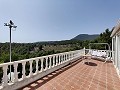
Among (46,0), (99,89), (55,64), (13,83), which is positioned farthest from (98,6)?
(13,83)

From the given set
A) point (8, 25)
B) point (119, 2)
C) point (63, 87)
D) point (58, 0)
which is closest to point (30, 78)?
point (63, 87)

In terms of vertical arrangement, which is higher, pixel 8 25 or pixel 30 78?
pixel 8 25

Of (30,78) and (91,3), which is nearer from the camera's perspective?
(30,78)

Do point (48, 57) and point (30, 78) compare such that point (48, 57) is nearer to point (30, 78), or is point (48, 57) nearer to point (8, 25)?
point (30, 78)

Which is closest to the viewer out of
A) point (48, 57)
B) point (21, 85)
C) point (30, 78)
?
point (21, 85)

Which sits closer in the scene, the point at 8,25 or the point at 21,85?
the point at 21,85

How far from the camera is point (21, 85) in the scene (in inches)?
168

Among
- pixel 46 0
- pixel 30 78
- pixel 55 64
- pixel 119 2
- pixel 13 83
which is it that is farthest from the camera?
pixel 119 2

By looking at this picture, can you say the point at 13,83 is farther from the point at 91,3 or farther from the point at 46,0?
the point at 91,3

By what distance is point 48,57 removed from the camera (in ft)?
20.9

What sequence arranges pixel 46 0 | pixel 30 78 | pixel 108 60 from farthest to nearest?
pixel 46 0, pixel 108 60, pixel 30 78

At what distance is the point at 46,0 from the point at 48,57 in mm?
7031

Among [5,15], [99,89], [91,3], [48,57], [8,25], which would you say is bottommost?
[99,89]

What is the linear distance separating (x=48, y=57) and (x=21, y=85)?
7.56 feet
